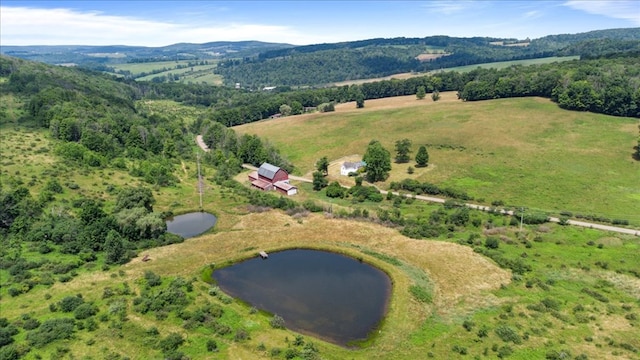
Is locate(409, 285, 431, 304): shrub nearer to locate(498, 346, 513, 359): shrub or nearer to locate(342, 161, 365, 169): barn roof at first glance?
locate(498, 346, 513, 359): shrub

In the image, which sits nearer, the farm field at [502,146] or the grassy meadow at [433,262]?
the grassy meadow at [433,262]

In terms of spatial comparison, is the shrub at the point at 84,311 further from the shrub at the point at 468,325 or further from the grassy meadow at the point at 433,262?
the shrub at the point at 468,325

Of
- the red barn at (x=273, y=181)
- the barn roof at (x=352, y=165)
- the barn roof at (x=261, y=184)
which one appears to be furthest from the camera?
the barn roof at (x=352, y=165)

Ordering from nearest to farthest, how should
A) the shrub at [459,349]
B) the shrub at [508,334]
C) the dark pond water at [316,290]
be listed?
the shrub at [459,349]
the shrub at [508,334]
the dark pond water at [316,290]

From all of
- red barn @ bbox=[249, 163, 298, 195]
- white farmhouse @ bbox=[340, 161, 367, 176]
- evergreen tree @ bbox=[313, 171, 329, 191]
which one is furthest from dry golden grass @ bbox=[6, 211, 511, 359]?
white farmhouse @ bbox=[340, 161, 367, 176]

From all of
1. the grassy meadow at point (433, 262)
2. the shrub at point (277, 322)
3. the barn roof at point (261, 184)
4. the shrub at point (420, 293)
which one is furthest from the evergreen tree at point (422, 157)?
the shrub at point (277, 322)

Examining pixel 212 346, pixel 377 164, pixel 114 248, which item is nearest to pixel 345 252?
pixel 212 346

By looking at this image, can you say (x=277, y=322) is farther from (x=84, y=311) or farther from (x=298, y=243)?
(x=298, y=243)

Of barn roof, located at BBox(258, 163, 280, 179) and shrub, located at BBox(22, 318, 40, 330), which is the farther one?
barn roof, located at BBox(258, 163, 280, 179)
